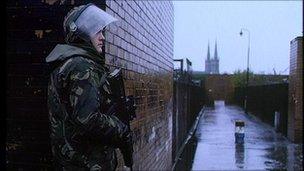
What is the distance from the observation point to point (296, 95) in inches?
656

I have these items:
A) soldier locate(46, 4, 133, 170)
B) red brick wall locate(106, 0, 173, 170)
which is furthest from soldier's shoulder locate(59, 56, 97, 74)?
red brick wall locate(106, 0, 173, 170)

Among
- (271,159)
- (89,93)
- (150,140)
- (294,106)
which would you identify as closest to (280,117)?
(294,106)

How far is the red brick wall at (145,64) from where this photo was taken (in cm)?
409

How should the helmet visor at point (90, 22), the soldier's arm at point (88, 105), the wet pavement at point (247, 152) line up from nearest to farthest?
the soldier's arm at point (88, 105) < the helmet visor at point (90, 22) < the wet pavement at point (247, 152)

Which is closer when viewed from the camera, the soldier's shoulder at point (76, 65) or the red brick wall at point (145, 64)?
the soldier's shoulder at point (76, 65)

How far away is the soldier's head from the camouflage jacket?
69 mm

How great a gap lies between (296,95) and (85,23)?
597 inches

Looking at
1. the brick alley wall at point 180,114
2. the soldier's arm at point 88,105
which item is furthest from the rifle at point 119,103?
the brick alley wall at point 180,114

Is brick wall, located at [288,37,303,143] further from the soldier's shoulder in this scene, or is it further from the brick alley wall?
the soldier's shoulder

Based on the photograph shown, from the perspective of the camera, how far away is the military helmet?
2545mm

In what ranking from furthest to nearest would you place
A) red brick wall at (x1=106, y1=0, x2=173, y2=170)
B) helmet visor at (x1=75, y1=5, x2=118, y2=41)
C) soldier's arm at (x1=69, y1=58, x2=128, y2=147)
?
red brick wall at (x1=106, y1=0, x2=173, y2=170) < helmet visor at (x1=75, y1=5, x2=118, y2=41) < soldier's arm at (x1=69, y1=58, x2=128, y2=147)

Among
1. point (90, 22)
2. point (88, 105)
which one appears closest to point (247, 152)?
point (90, 22)

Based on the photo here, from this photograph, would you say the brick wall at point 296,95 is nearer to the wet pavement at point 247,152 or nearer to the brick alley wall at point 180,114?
the wet pavement at point 247,152

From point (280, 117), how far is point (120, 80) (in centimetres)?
1801
